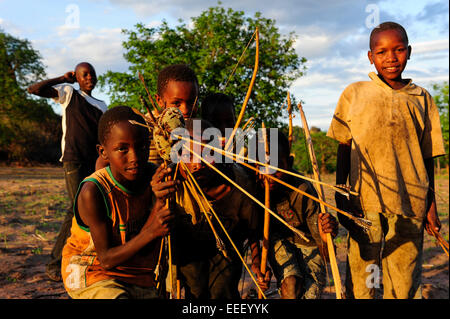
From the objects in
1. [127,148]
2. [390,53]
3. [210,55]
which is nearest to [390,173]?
[390,53]

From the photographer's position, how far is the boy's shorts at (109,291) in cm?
196

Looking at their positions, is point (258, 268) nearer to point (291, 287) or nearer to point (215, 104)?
point (291, 287)

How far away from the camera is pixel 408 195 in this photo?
2.58 metres

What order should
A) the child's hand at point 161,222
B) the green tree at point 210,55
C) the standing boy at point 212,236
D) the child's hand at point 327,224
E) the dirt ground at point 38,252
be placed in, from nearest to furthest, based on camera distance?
1. the child's hand at point 161,222
2. the child's hand at point 327,224
3. the standing boy at point 212,236
4. the dirt ground at point 38,252
5. the green tree at point 210,55

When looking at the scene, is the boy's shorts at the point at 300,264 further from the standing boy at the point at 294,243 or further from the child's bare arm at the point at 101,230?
the child's bare arm at the point at 101,230

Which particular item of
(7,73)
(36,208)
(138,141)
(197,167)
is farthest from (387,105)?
(7,73)

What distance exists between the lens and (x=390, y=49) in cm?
246

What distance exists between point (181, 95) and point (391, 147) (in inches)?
57.6

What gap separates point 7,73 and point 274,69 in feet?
50.8

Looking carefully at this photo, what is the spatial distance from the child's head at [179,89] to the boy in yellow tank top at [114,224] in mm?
509

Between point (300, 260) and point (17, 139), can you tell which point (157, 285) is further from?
point (17, 139)

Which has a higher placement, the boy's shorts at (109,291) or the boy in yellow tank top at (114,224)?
the boy in yellow tank top at (114,224)

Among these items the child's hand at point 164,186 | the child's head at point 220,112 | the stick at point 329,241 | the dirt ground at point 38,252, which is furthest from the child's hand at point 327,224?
the child's head at point 220,112

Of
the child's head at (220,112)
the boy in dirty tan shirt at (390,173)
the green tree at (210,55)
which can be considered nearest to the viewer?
the boy in dirty tan shirt at (390,173)
